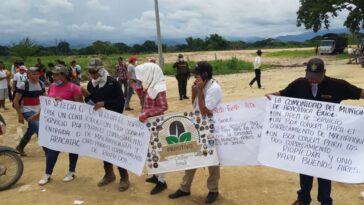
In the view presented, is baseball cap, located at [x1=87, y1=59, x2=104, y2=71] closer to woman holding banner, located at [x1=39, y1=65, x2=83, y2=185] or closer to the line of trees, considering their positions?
woman holding banner, located at [x1=39, y1=65, x2=83, y2=185]

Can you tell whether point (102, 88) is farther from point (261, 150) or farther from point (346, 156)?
point (346, 156)

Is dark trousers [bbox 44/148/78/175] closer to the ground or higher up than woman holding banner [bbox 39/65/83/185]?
closer to the ground

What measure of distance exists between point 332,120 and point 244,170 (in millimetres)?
2482

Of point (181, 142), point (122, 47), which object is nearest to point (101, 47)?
point (122, 47)

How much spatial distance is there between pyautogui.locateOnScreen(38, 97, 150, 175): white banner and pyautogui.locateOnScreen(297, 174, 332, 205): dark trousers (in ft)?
7.05

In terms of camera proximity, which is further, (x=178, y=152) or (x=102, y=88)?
(x=102, y=88)

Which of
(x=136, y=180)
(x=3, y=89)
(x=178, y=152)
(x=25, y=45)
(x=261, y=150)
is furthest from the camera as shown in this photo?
(x=25, y=45)

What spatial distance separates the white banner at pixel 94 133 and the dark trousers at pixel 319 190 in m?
2.15

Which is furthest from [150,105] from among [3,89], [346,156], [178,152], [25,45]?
[25,45]

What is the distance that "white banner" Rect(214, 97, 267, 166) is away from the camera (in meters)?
5.50

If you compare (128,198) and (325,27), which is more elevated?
(325,27)

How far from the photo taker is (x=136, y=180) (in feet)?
22.5

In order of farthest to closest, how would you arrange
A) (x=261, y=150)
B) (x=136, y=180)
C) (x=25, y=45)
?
(x=25, y=45), (x=136, y=180), (x=261, y=150)

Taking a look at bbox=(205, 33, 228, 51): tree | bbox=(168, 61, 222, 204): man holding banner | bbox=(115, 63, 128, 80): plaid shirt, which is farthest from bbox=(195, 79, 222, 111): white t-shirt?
bbox=(205, 33, 228, 51): tree
